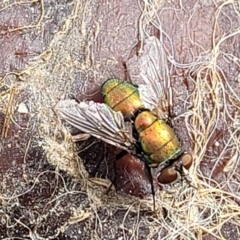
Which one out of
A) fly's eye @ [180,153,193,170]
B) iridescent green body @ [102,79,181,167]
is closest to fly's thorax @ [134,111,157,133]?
iridescent green body @ [102,79,181,167]

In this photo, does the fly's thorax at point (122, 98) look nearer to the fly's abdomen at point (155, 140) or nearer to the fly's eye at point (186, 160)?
the fly's abdomen at point (155, 140)

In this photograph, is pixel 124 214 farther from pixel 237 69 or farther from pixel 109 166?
pixel 237 69

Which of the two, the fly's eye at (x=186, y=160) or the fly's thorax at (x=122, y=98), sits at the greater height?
the fly's thorax at (x=122, y=98)

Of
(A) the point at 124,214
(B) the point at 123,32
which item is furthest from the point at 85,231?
(B) the point at 123,32

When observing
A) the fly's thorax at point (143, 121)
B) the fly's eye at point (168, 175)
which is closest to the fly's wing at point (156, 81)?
the fly's thorax at point (143, 121)

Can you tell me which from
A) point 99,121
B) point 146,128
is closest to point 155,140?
point 146,128

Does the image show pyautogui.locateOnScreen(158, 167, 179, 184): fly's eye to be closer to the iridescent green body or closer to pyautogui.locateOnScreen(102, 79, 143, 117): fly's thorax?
the iridescent green body
